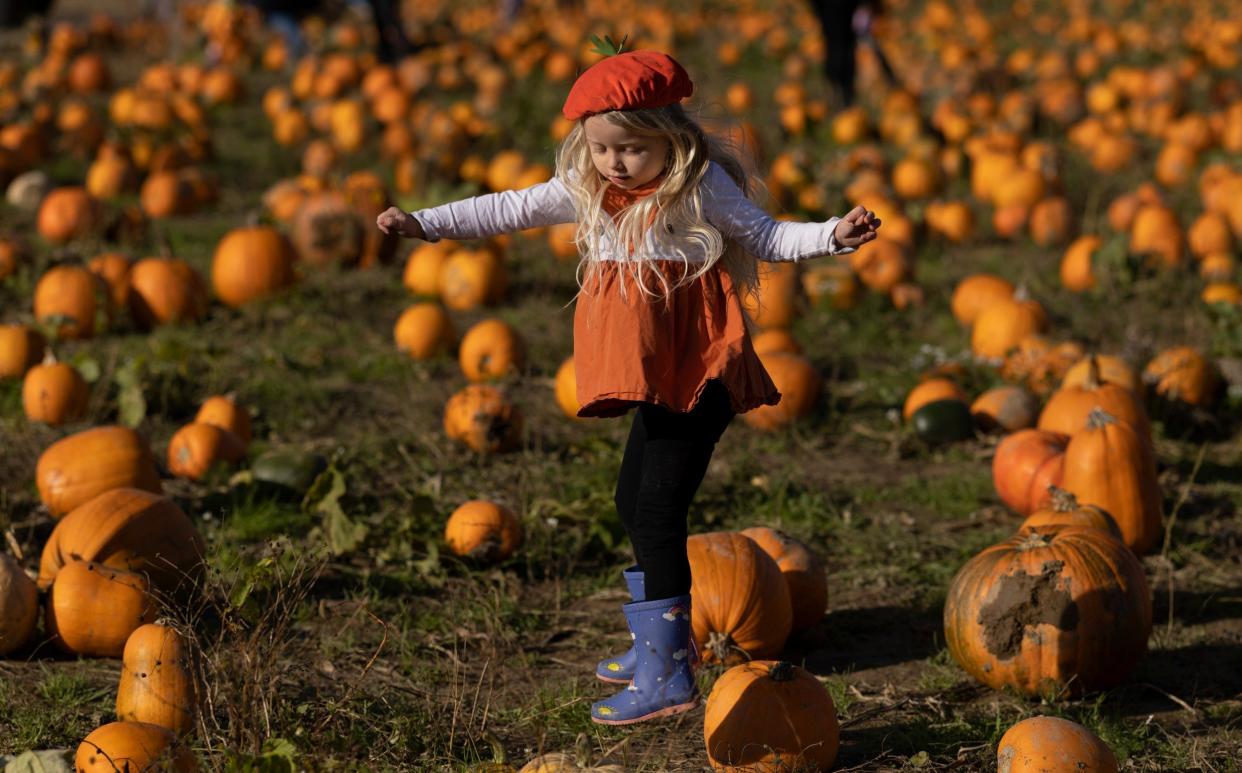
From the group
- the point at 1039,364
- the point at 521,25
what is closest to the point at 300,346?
the point at 1039,364

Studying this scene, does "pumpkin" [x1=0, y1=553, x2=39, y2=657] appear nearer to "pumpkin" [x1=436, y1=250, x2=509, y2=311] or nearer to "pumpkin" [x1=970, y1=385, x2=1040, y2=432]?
"pumpkin" [x1=970, y1=385, x2=1040, y2=432]

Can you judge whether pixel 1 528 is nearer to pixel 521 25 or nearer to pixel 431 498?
pixel 431 498

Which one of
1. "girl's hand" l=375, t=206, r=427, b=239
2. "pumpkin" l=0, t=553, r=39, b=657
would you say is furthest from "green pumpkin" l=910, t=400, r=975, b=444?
"pumpkin" l=0, t=553, r=39, b=657

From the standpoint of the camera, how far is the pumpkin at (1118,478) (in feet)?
18.6

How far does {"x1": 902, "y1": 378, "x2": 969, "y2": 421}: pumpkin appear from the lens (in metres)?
7.04

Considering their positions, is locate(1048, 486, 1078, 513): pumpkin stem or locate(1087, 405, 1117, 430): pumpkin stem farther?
locate(1087, 405, 1117, 430): pumpkin stem

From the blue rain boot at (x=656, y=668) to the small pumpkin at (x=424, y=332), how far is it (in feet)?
12.3

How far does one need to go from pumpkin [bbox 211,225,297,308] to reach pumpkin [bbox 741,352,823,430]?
299cm

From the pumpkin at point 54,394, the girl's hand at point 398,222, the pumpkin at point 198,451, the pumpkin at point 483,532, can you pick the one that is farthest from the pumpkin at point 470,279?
the girl's hand at point 398,222

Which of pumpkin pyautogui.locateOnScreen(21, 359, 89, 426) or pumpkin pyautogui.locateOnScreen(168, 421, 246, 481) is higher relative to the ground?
pumpkin pyautogui.locateOnScreen(21, 359, 89, 426)

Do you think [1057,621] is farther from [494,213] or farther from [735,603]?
[494,213]

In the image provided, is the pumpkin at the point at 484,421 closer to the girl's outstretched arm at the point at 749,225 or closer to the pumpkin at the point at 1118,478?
the pumpkin at the point at 1118,478

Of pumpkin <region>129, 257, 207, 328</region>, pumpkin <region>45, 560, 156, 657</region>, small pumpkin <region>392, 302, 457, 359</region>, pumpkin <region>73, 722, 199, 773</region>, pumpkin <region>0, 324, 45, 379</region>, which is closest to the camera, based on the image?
pumpkin <region>73, 722, 199, 773</region>

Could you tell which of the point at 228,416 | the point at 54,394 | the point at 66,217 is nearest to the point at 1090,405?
the point at 228,416
